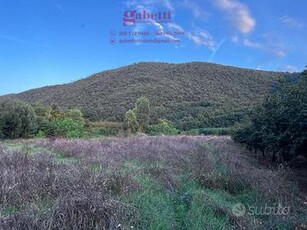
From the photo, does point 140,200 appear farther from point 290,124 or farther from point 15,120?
point 15,120

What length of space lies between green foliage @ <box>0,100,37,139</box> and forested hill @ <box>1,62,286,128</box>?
24.9 metres

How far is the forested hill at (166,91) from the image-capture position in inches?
2589

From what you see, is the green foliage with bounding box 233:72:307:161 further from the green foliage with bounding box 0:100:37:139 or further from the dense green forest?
the dense green forest

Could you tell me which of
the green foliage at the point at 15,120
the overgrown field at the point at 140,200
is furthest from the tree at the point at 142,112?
the overgrown field at the point at 140,200

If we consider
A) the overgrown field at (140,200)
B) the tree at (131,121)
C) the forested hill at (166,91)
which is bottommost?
the tree at (131,121)

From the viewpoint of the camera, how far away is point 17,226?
15.2ft

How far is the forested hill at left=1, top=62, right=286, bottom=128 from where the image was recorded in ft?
216

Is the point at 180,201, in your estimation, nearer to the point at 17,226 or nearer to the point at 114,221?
the point at 114,221

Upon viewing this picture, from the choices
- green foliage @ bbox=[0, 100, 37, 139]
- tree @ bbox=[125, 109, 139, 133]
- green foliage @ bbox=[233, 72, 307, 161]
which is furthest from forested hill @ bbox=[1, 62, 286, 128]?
green foliage @ bbox=[233, 72, 307, 161]

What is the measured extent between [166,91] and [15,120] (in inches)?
1563

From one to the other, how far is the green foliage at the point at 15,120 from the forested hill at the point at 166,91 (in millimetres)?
24917

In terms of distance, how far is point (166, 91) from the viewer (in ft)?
244

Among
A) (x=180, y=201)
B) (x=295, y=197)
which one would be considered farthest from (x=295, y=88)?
(x=180, y=201)

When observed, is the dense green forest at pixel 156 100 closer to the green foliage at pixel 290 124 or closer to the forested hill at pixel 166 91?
the forested hill at pixel 166 91
